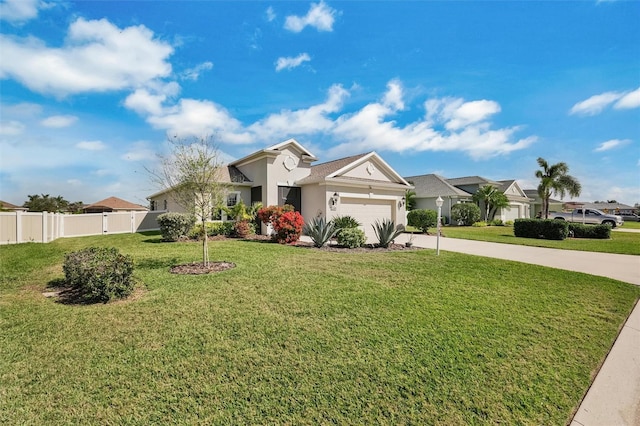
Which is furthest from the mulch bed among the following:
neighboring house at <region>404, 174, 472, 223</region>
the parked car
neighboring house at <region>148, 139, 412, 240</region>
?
the parked car

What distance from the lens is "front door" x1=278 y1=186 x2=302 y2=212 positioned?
1764 cm

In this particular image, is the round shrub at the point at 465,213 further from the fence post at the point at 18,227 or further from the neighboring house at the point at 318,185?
the fence post at the point at 18,227

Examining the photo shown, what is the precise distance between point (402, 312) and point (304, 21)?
438 inches

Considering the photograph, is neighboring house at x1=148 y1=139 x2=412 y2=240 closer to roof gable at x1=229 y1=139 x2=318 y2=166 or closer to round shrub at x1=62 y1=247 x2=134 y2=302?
roof gable at x1=229 y1=139 x2=318 y2=166

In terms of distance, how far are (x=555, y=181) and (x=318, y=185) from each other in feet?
97.0

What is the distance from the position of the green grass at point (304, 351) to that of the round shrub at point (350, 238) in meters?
5.46

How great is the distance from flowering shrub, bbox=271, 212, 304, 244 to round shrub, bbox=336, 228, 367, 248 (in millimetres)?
A: 2288

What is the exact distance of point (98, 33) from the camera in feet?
28.5

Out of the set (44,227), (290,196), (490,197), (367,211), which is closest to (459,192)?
(490,197)

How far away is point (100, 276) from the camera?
5480mm

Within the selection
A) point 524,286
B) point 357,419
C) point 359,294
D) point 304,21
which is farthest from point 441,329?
point 304,21

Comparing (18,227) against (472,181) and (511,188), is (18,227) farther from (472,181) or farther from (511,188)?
(511,188)

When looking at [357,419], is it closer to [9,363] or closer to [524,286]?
[9,363]

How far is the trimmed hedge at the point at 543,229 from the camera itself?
1750 centimetres
